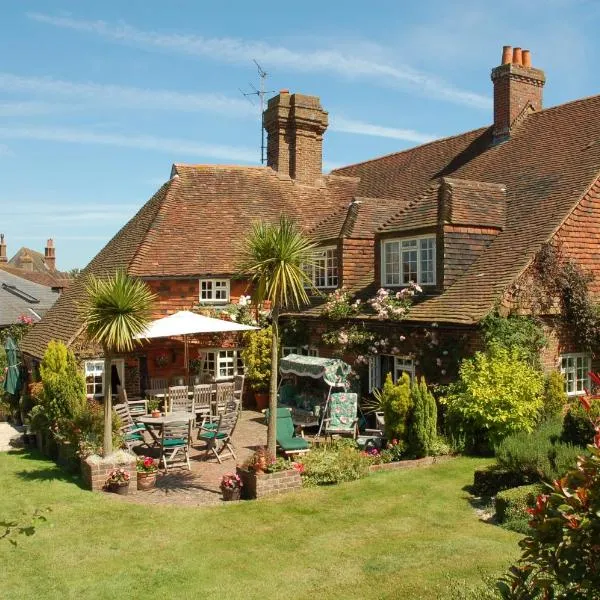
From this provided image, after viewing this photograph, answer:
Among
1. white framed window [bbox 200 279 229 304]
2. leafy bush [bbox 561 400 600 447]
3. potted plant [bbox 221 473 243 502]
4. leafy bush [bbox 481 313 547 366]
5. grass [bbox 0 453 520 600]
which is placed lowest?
grass [bbox 0 453 520 600]

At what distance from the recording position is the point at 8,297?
3394 centimetres

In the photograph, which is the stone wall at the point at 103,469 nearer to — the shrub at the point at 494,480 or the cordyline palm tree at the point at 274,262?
the cordyline palm tree at the point at 274,262

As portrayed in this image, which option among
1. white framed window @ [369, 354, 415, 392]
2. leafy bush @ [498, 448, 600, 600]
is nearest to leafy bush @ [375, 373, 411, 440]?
white framed window @ [369, 354, 415, 392]

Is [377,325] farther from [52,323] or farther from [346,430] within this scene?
[52,323]

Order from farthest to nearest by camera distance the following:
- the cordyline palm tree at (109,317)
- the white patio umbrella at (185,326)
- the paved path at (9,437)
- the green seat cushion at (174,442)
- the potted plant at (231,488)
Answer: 1. the paved path at (9,437)
2. the white patio umbrella at (185,326)
3. the green seat cushion at (174,442)
4. the cordyline palm tree at (109,317)
5. the potted plant at (231,488)

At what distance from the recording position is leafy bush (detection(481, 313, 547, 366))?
1516 cm

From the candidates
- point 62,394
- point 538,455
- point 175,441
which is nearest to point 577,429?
point 538,455

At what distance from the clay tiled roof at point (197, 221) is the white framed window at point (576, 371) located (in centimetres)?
1039

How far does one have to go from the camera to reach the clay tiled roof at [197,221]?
22562 mm

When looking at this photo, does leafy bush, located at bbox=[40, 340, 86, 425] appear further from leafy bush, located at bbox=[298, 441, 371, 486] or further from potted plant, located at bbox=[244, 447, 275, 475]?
leafy bush, located at bbox=[298, 441, 371, 486]

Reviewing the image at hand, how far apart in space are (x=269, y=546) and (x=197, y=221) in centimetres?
1614

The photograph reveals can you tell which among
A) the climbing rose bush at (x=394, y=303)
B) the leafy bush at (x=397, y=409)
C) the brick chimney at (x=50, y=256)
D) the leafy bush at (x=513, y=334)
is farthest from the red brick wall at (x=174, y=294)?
the brick chimney at (x=50, y=256)

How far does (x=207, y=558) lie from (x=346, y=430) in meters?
7.27

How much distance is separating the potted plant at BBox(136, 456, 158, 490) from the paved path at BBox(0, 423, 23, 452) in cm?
642
